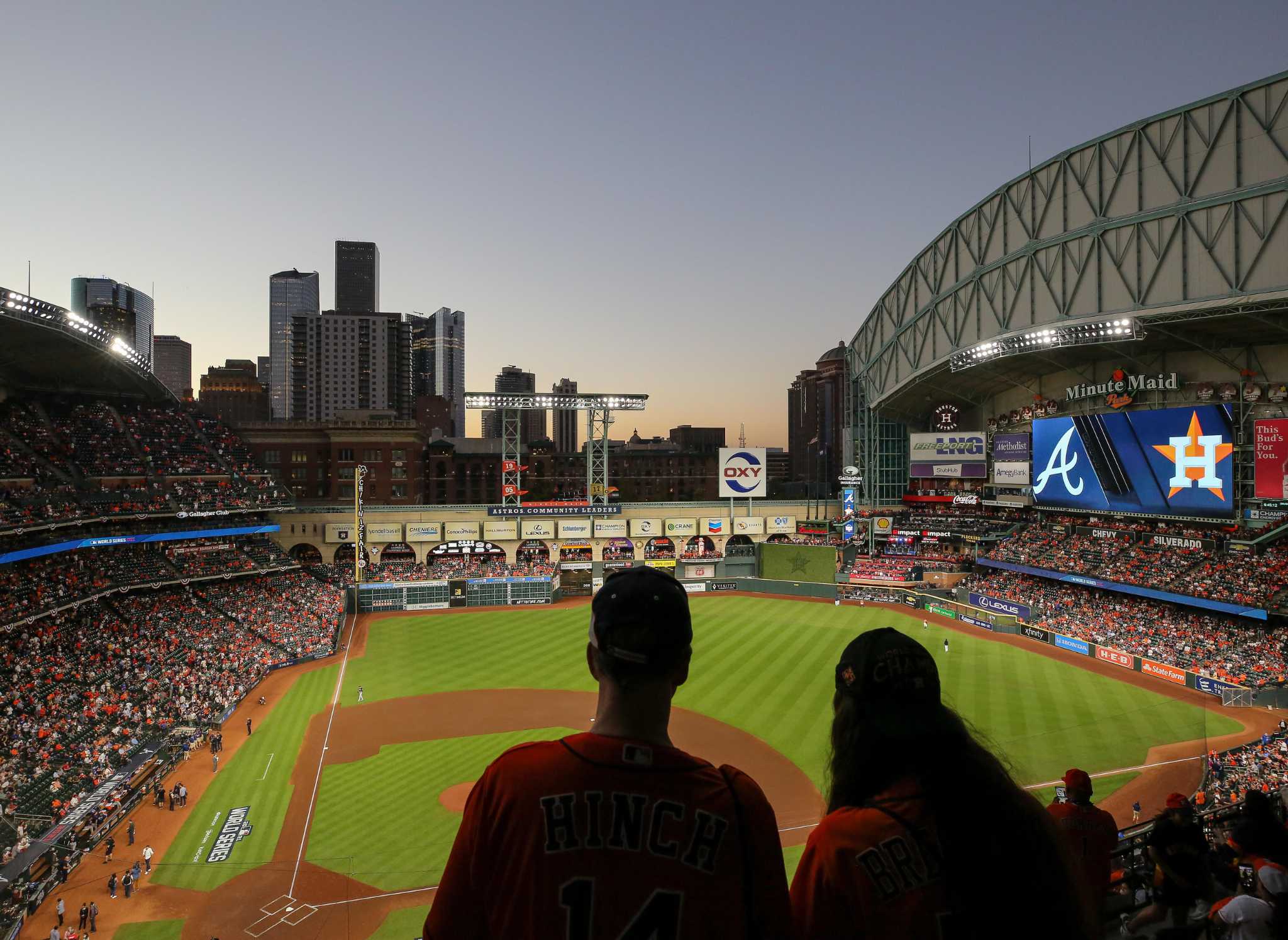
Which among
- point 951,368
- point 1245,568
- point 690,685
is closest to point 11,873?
point 690,685

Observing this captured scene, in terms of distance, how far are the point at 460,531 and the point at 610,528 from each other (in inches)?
500

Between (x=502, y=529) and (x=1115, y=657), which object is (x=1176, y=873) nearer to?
(x=1115, y=657)

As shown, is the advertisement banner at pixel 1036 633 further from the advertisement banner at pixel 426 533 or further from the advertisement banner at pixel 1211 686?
the advertisement banner at pixel 426 533

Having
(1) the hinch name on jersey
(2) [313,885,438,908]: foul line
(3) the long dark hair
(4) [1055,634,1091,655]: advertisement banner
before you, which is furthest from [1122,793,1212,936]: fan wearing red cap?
(4) [1055,634,1091,655]: advertisement banner

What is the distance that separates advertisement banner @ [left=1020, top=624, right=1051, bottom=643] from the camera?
1575 inches

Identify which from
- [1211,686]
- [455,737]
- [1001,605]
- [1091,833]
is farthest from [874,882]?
[1001,605]

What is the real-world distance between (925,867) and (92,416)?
5953 centimetres

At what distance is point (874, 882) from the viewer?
211 centimetres

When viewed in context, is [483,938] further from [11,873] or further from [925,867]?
[11,873]

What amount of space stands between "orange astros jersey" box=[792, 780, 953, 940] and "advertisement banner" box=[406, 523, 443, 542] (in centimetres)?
6045

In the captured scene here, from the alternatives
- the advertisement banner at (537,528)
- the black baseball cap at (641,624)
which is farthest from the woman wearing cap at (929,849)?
the advertisement banner at (537,528)

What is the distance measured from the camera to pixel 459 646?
4166cm

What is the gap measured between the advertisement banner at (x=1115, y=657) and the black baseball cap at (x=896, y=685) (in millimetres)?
39326

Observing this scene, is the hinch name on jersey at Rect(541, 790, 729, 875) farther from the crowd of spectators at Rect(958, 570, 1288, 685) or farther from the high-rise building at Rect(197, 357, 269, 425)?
the high-rise building at Rect(197, 357, 269, 425)
